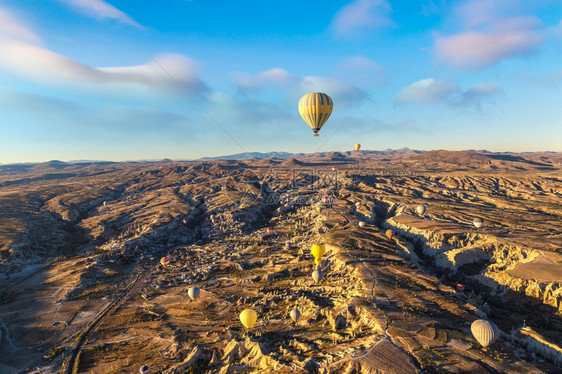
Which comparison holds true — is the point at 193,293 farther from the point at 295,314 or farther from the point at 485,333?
the point at 485,333

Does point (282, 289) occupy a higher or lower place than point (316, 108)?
lower

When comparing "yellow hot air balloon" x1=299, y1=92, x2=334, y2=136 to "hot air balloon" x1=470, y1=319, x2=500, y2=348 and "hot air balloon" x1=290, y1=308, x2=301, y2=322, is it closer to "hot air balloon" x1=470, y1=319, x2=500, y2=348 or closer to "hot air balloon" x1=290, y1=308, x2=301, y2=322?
"hot air balloon" x1=290, y1=308, x2=301, y2=322

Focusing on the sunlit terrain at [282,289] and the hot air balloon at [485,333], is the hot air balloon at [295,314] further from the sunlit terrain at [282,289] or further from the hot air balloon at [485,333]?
the hot air balloon at [485,333]

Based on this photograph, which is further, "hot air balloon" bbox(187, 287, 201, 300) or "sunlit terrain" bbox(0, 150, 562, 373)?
"hot air balloon" bbox(187, 287, 201, 300)

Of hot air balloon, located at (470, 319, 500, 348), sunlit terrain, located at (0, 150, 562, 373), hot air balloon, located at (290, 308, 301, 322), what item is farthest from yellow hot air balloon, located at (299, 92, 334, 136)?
hot air balloon, located at (470, 319, 500, 348)

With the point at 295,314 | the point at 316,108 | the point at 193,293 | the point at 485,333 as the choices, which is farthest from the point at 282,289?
the point at 316,108

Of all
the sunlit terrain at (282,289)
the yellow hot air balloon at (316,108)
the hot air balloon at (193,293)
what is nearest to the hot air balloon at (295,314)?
the sunlit terrain at (282,289)

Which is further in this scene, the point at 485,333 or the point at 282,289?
the point at 282,289
